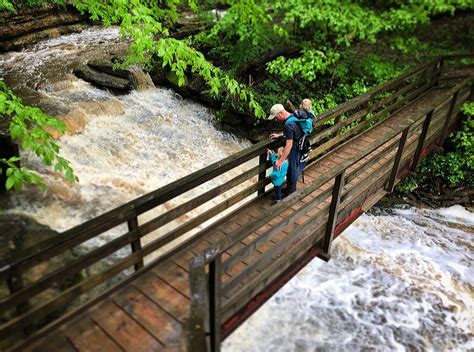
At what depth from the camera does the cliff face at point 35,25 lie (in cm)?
1378

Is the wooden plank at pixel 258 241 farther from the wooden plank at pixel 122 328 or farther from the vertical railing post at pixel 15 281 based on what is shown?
the vertical railing post at pixel 15 281

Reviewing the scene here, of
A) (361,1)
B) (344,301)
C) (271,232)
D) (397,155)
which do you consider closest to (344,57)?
(361,1)

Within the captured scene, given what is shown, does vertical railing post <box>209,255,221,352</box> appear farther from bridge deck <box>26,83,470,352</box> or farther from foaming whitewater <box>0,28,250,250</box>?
foaming whitewater <box>0,28,250,250</box>

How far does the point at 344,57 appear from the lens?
42.0ft

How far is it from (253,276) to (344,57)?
10.5 m

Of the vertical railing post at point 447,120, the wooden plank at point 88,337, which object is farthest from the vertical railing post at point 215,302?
the vertical railing post at point 447,120

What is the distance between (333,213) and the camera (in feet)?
17.9

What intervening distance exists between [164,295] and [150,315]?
0.32 metres

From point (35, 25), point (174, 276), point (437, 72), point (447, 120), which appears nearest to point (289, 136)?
point (174, 276)

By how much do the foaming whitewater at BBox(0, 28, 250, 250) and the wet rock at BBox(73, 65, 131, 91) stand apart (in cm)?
25

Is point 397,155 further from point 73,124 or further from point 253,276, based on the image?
point 73,124

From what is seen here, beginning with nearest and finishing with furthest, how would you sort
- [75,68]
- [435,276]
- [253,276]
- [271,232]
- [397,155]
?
[271,232] < [253,276] < [397,155] < [435,276] < [75,68]

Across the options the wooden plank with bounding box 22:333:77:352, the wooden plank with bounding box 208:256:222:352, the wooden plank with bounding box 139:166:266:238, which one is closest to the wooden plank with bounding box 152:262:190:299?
the wooden plank with bounding box 139:166:266:238

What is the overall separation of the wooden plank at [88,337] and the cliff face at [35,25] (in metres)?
13.2
